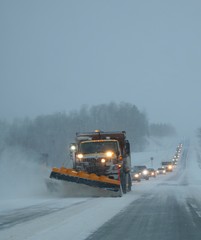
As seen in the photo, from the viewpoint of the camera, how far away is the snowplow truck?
71.6 feet

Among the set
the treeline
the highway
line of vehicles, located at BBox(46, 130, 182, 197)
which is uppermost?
the treeline

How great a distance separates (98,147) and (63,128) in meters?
88.6

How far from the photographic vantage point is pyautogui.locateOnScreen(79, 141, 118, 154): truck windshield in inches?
947

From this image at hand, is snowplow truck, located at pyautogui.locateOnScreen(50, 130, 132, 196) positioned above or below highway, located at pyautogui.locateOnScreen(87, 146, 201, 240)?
above

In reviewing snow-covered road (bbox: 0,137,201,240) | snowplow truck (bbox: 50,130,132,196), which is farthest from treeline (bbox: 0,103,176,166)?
snow-covered road (bbox: 0,137,201,240)

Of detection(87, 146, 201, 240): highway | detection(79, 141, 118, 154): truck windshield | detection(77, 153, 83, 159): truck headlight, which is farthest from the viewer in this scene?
detection(79, 141, 118, 154): truck windshield

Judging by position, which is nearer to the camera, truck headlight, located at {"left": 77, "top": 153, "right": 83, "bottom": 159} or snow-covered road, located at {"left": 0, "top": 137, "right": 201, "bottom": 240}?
snow-covered road, located at {"left": 0, "top": 137, "right": 201, "bottom": 240}

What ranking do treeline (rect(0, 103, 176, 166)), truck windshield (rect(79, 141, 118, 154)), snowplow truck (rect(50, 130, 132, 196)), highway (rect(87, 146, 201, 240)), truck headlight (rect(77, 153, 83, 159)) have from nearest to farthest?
highway (rect(87, 146, 201, 240)), snowplow truck (rect(50, 130, 132, 196)), truck headlight (rect(77, 153, 83, 159)), truck windshield (rect(79, 141, 118, 154)), treeline (rect(0, 103, 176, 166))

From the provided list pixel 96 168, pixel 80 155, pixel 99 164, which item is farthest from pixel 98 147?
pixel 96 168

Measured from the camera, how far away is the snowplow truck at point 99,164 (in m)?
21.8

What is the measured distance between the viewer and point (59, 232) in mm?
10953

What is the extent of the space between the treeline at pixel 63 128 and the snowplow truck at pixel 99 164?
59722mm

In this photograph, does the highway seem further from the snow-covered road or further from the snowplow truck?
the snowplow truck

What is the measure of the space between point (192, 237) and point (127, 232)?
1.45 meters
